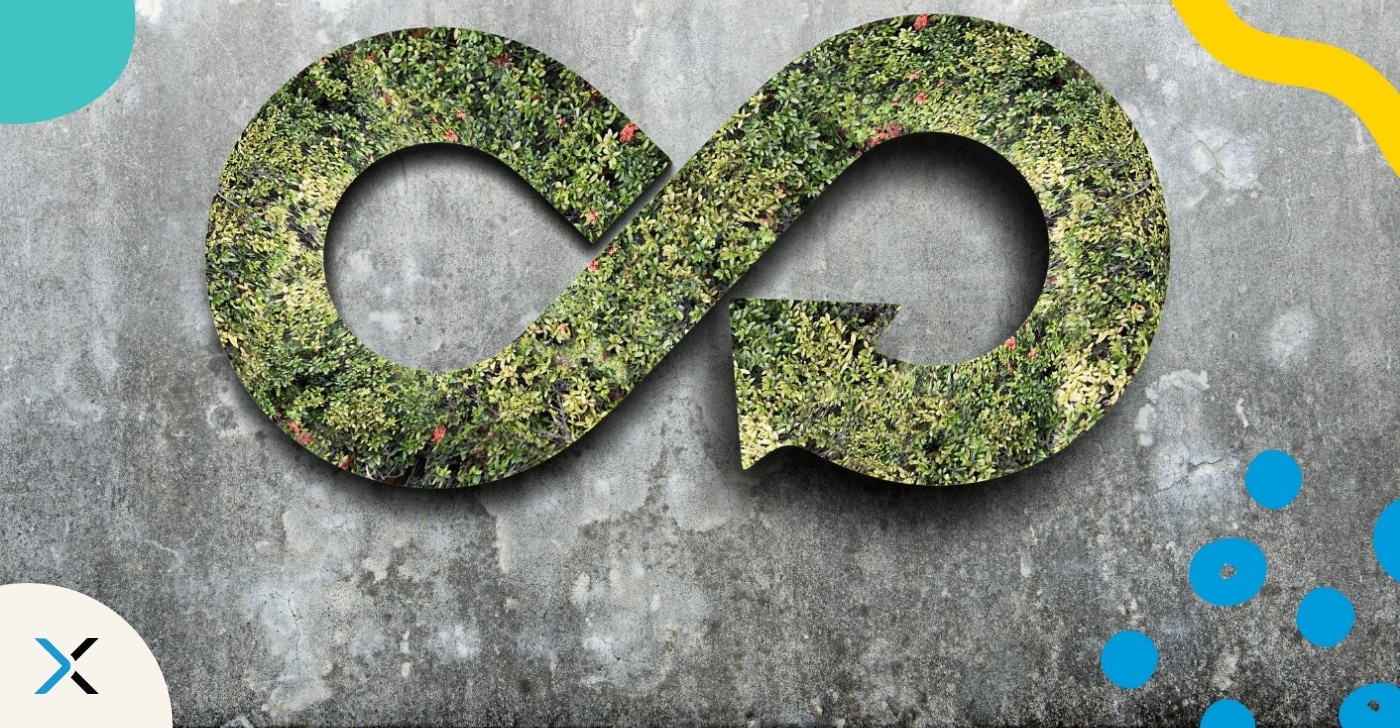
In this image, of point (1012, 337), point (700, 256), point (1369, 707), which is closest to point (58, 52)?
point (700, 256)

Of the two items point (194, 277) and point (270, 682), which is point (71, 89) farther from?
point (270, 682)

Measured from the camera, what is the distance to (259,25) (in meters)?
3.82

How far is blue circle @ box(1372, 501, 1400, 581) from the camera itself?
Result: 3773 millimetres

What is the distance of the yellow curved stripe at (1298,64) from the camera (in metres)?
3.76

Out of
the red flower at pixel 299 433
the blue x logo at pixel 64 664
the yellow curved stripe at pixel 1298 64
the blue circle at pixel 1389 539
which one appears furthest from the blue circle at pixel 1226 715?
the blue x logo at pixel 64 664

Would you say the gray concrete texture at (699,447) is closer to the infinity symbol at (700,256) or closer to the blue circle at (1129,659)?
the blue circle at (1129,659)

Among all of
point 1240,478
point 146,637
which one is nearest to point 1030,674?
point 1240,478

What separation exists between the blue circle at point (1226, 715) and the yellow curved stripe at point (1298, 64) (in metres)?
2.11

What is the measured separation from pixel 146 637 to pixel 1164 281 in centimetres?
373

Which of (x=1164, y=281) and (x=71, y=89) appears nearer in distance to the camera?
(x=1164, y=281)

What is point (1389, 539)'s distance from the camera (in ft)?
12.4

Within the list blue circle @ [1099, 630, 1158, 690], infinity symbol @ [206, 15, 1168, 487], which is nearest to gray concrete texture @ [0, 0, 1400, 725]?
blue circle @ [1099, 630, 1158, 690]

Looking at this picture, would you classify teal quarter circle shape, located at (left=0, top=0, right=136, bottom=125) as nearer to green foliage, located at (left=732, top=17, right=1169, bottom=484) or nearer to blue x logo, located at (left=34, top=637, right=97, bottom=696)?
blue x logo, located at (left=34, top=637, right=97, bottom=696)

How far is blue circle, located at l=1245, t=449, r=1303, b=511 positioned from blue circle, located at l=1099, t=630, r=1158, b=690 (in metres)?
0.64
